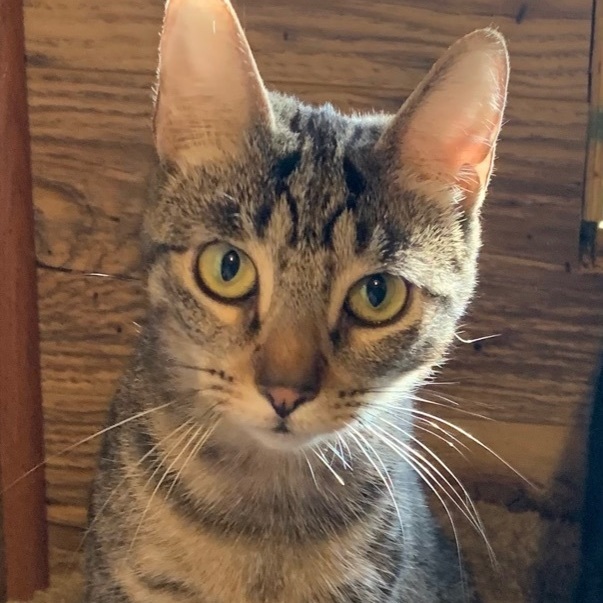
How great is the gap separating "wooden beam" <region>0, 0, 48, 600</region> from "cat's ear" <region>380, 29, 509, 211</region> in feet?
1.99

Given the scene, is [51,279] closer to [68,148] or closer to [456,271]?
[68,148]

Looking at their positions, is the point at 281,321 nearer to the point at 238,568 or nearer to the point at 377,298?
the point at 377,298

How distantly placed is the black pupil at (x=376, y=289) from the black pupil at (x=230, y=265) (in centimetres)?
13

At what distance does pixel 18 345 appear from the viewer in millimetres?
1286

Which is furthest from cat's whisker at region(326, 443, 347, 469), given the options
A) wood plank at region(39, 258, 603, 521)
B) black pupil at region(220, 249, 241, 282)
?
wood plank at region(39, 258, 603, 521)

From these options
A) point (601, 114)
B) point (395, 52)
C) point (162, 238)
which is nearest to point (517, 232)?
point (601, 114)

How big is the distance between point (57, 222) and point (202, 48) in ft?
1.78

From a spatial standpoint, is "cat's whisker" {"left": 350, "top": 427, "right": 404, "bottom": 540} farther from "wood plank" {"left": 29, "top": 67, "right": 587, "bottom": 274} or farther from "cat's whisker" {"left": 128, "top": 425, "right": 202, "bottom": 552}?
"wood plank" {"left": 29, "top": 67, "right": 587, "bottom": 274}

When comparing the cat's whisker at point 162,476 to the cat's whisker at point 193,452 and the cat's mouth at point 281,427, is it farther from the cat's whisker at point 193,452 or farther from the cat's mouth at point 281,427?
the cat's mouth at point 281,427

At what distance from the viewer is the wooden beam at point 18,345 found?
122cm

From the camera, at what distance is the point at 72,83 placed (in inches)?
48.8

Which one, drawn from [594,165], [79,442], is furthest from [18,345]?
[594,165]

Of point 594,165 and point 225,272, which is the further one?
point 594,165

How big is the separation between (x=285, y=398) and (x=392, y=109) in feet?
2.00
